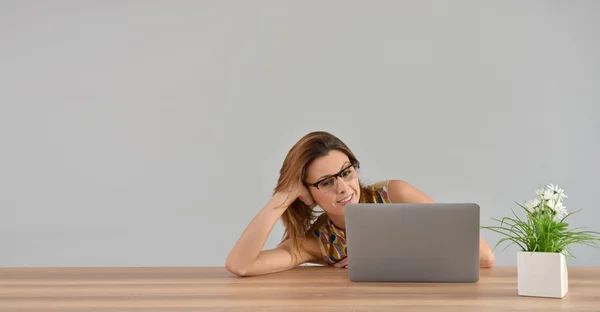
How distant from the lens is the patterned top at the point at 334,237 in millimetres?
2643

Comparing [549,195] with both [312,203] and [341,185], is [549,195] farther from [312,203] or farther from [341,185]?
[312,203]

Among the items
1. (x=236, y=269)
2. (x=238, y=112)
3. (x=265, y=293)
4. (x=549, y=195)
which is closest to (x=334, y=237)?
(x=236, y=269)

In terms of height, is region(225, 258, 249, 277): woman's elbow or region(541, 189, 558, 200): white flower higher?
region(541, 189, 558, 200): white flower

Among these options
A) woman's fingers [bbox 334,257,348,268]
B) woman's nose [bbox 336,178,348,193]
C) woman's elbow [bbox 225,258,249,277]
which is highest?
woman's nose [bbox 336,178,348,193]

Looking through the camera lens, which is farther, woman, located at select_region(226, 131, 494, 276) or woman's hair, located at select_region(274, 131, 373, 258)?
woman's hair, located at select_region(274, 131, 373, 258)

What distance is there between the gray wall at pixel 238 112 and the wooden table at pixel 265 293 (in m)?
2.80

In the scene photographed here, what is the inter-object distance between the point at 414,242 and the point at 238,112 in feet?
10.8

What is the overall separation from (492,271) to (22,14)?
426 cm

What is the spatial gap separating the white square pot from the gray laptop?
215 millimetres

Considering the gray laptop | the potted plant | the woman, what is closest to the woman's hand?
the woman

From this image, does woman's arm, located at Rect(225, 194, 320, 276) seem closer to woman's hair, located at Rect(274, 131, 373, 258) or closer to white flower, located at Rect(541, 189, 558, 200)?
woman's hair, located at Rect(274, 131, 373, 258)

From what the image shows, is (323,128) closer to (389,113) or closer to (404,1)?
(389,113)

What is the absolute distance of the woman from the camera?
2.39 meters

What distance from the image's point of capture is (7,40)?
512 centimetres
